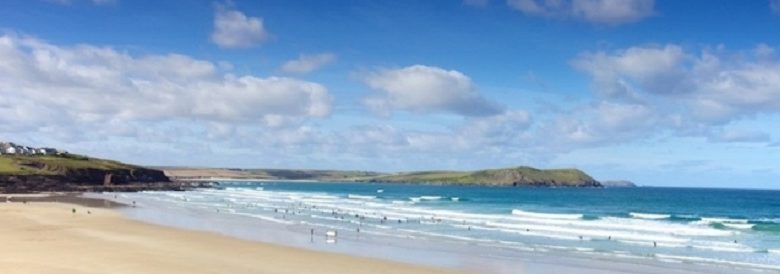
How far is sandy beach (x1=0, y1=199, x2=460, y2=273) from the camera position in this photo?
22.2m

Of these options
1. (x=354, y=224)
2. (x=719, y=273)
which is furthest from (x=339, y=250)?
(x=354, y=224)

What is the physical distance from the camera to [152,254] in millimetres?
26062

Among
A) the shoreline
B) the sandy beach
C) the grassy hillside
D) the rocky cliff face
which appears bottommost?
the sandy beach

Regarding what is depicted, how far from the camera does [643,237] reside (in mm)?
40125

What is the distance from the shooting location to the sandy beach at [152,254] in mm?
22156

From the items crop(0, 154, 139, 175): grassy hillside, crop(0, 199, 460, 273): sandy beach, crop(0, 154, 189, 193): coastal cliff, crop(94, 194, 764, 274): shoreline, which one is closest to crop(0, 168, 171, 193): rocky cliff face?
crop(0, 154, 189, 193): coastal cliff

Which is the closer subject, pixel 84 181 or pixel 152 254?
pixel 152 254

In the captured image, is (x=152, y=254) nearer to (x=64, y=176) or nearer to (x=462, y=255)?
(x=462, y=255)

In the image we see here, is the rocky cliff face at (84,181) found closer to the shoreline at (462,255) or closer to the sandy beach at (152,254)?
the sandy beach at (152,254)

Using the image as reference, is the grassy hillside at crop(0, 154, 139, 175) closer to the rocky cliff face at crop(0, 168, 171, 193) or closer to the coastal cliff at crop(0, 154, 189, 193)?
the coastal cliff at crop(0, 154, 189, 193)

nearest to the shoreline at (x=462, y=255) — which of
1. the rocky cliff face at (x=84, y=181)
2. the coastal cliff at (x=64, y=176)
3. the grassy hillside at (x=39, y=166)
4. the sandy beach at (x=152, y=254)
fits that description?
the sandy beach at (x=152, y=254)

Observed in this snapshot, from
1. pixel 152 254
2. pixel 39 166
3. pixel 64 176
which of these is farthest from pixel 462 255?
pixel 39 166

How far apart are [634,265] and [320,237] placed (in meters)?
16.1

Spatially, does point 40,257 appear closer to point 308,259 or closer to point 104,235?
point 308,259
